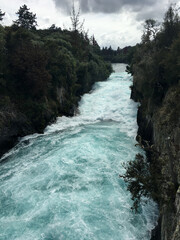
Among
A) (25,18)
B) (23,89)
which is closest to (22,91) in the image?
(23,89)

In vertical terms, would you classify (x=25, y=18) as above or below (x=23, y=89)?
above

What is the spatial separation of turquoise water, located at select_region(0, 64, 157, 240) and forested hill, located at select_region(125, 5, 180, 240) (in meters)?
1.22

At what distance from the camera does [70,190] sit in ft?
38.7

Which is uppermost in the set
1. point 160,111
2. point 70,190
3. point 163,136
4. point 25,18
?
point 25,18

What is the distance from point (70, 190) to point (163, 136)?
664 centimetres

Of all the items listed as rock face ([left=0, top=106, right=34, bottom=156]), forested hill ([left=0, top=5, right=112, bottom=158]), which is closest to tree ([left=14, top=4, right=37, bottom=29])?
forested hill ([left=0, top=5, right=112, bottom=158])

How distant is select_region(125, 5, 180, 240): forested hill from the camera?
6.82 meters

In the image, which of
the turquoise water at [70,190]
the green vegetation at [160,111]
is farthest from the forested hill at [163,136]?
the turquoise water at [70,190]

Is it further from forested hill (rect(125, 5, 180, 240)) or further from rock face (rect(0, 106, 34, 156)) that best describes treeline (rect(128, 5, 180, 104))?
rock face (rect(0, 106, 34, 156))

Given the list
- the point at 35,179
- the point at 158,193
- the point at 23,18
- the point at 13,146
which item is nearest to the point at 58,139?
the point at 13,146

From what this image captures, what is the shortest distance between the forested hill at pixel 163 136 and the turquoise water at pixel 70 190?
1.22 meters

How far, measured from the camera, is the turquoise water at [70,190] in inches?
359

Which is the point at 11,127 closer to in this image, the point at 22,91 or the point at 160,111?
the point at 22,91

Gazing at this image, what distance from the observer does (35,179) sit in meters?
13.0
